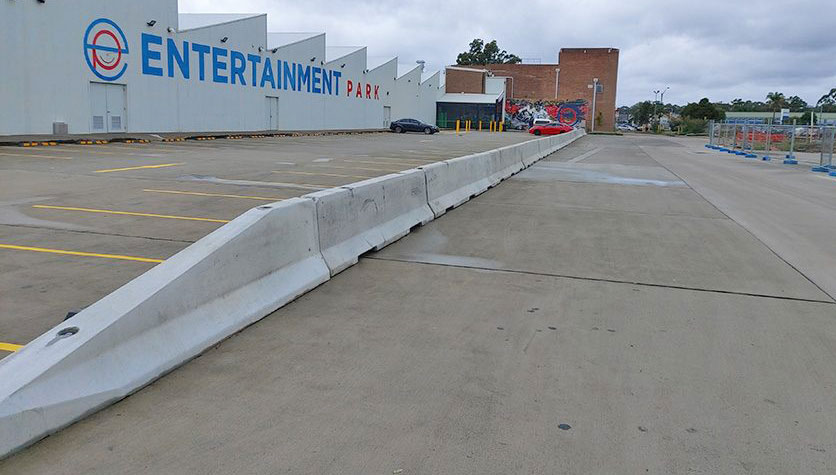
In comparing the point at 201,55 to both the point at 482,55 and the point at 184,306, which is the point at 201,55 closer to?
the point at 184,306

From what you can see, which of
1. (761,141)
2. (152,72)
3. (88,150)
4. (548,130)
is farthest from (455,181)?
(548,130)

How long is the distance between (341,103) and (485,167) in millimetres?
37665

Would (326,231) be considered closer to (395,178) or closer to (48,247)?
(395,178)

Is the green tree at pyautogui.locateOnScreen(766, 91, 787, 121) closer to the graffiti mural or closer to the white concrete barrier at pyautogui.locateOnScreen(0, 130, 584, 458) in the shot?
the graffiti mural

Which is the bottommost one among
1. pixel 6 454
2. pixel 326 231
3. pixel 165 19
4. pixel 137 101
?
pixel 6 454

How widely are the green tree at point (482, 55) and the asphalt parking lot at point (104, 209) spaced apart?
440 ft

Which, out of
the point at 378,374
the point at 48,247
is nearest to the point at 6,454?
the point at 378,374

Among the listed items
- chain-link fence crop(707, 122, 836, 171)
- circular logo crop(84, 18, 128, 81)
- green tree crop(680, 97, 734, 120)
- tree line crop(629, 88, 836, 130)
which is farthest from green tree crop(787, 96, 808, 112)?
circular logo crop(84, 18, 128, 81)

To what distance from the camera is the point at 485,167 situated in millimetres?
15164

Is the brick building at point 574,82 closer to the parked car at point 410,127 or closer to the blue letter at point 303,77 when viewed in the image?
the parked car at point 410,127

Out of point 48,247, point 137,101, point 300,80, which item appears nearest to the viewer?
point 48,247

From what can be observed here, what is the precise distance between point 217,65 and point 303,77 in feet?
34.2

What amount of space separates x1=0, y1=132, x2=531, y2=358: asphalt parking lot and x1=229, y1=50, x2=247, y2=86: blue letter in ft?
52.9

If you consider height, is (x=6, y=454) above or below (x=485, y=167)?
below
